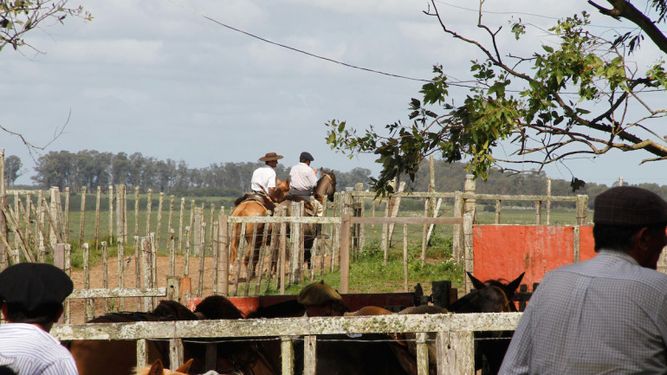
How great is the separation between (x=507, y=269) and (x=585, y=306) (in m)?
10.9

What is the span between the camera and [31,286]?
3.46m

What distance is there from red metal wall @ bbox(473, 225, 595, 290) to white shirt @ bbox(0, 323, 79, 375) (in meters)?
10.8

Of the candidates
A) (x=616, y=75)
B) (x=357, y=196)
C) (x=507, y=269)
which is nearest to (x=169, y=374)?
(x=616, y=75)

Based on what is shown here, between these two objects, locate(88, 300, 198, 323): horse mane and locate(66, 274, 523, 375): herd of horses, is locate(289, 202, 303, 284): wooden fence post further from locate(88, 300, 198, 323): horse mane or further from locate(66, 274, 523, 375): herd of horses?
locate(88, 300, 198, 323): horse mane

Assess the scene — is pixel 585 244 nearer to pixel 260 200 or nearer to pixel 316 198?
pixel 260 200

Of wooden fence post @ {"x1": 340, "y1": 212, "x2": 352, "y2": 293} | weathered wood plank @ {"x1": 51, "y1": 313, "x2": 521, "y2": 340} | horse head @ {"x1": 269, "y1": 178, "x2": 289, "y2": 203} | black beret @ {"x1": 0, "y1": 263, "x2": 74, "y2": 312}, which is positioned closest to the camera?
black beret @ {"x1": 0, "y1": 263, "x2": 74, "y2": 312}

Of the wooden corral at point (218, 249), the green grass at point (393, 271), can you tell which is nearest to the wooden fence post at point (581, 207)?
the wooden corral at point (218, 249)

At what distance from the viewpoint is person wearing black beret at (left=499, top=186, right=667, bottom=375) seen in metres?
3.14

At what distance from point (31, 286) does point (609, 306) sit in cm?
185

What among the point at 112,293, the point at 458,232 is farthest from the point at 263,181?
the point at 112,293

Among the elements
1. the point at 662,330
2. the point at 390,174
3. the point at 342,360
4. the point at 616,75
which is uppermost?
the point at 616,75

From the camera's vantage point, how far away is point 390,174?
9.60m

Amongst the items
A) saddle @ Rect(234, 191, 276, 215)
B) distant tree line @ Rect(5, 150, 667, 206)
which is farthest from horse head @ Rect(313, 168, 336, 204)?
distant tree line @ Rect(5, 150, 667, 206)

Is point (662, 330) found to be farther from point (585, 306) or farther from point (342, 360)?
point (342, 360)
